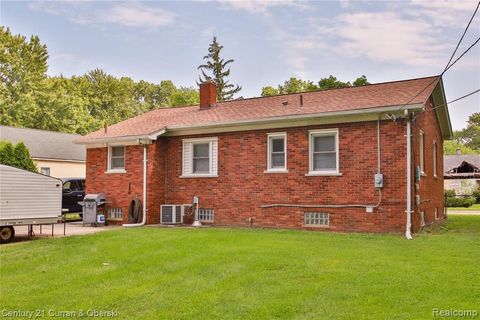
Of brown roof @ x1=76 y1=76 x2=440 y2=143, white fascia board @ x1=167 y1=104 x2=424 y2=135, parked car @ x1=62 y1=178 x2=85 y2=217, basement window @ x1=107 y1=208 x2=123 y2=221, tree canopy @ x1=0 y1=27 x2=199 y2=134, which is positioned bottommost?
basement window @ x1=107 y1=208 x2=123 y2=221

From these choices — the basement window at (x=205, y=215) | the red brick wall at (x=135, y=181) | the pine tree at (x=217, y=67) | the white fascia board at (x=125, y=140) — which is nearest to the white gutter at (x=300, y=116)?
the white fascia board at (x=125, y=140)

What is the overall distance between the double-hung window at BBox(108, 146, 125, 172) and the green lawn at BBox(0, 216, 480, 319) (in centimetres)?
599

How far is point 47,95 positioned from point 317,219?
37.1 metres

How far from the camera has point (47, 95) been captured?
43438 mm

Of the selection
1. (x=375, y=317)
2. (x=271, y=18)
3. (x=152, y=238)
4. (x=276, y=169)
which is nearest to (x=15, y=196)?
(x=152, y=238)

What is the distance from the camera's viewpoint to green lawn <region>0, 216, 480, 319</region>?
5.88 meters

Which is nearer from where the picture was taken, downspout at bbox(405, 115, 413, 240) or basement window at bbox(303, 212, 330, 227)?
downspout at bbox(405, 115, 413, 240)

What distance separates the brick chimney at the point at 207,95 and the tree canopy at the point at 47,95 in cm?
2686

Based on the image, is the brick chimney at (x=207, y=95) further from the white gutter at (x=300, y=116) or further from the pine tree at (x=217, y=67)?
the pine tree at (x=217, y=67)

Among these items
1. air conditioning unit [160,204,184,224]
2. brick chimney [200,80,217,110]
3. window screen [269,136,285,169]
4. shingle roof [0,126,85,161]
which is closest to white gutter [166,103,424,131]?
window screen [269,136,285,169]

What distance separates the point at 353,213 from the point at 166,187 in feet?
23.1

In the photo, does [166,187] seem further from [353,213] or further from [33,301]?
[33,301]

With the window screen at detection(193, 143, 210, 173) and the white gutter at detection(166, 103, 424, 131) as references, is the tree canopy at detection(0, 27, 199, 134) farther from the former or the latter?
the white gutter at detection(166, 103, 424, 131)

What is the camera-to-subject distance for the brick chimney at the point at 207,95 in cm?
1895
